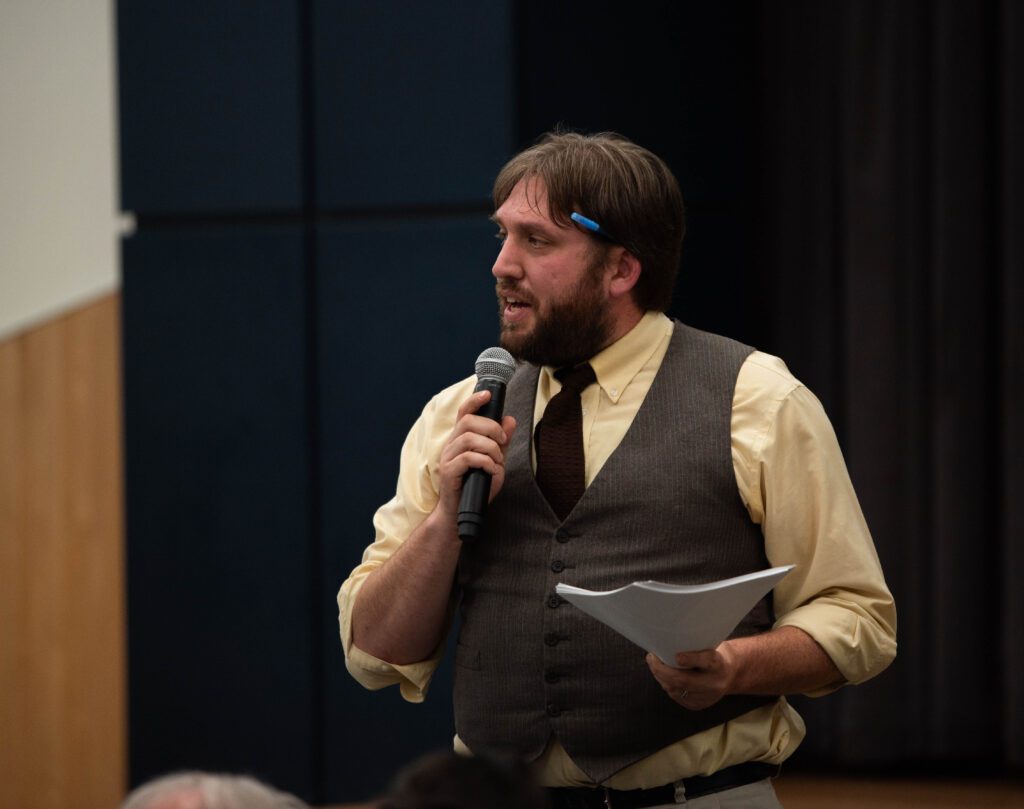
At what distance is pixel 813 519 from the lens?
5.68ft

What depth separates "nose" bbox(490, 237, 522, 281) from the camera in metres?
1.82

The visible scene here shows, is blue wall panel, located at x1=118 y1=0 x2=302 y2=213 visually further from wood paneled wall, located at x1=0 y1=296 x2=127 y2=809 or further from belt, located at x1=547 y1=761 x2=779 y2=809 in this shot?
belt, located at x1=547 y1=761 x2=779 y2=809

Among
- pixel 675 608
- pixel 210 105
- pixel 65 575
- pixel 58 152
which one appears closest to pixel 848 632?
pixel 675 608

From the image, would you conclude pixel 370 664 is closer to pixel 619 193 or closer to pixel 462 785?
pixel 619 193

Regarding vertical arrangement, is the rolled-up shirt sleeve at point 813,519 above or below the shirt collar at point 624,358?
below

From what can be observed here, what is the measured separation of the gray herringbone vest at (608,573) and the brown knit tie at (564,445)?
0.02 meters

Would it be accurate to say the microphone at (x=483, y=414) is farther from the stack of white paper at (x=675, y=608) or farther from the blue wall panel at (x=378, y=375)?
the blue wall panel at (x=378, y=375)

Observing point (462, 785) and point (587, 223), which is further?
point (587, 223)

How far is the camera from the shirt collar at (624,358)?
1.85 metres

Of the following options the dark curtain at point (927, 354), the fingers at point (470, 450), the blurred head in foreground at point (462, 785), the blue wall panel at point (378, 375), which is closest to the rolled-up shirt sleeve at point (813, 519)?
the fingers at point (470, 450)

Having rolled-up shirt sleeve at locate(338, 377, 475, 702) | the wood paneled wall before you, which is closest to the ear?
rolled-up shirt sleeve at locate(338, 377, 475, 702)

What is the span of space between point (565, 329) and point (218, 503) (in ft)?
6.55

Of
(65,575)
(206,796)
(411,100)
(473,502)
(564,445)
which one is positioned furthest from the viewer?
(65,575)

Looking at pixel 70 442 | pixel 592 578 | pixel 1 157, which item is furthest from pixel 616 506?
pixel 1 157
